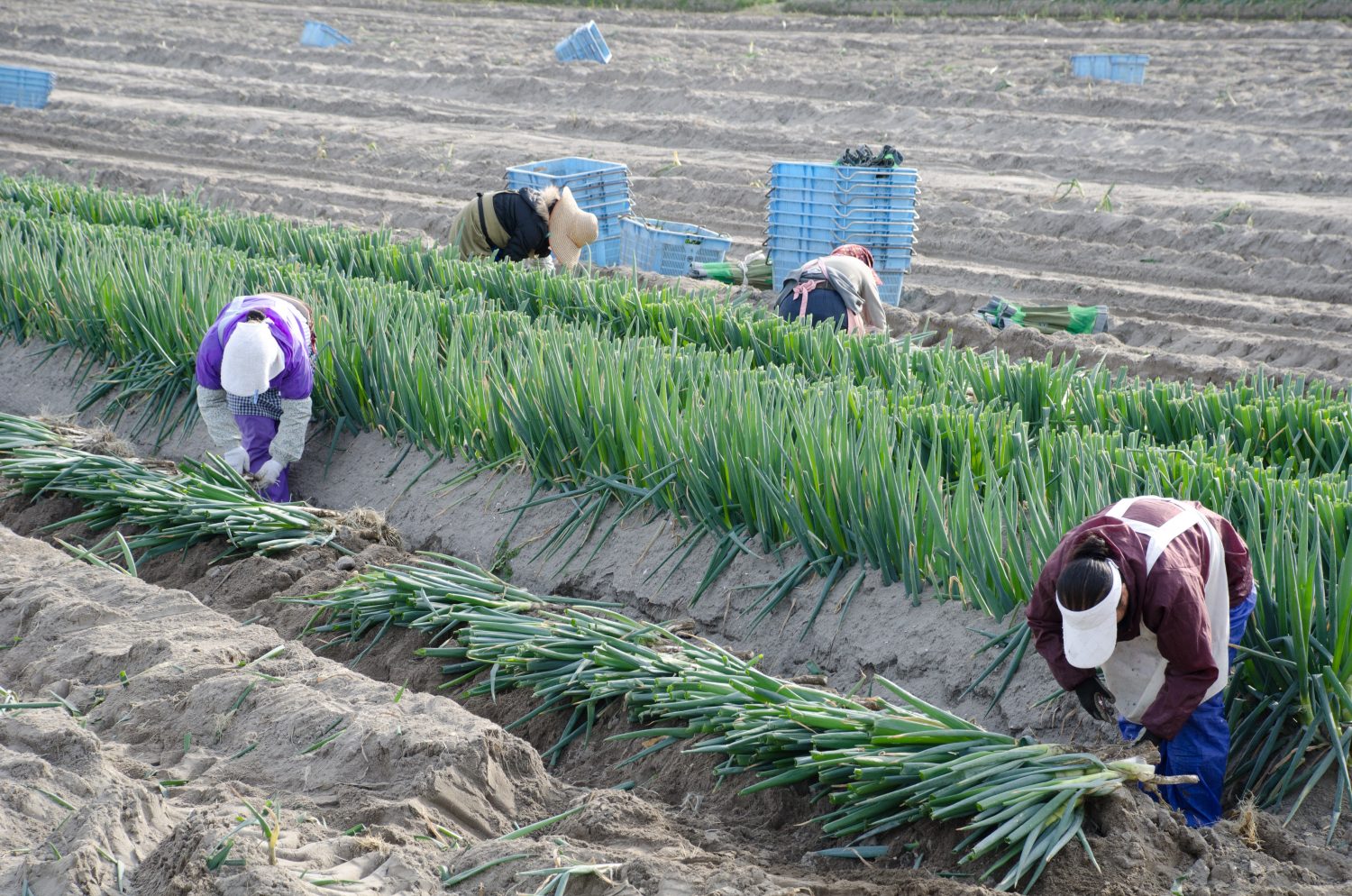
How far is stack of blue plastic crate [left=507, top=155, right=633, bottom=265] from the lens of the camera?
333 inches

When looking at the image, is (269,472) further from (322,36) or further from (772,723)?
(322,36)

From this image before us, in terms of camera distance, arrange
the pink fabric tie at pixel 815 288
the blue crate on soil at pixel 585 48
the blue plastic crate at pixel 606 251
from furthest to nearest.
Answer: the blue crate on soil at pixel 585 48 → the blue plastic crate at pixel 606 251 → the pink fabric tie at pixel 815 288

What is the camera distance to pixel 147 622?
3672mm

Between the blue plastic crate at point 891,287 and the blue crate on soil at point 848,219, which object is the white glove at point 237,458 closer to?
the blue crate on soil at point 848,219

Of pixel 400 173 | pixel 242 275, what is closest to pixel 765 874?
pixel 242 275

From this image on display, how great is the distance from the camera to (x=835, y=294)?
6062 mm

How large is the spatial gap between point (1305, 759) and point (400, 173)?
35.3 ft

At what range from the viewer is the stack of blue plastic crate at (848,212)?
7.82 metres

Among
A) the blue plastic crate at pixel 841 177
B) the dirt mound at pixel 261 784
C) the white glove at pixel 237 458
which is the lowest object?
the white glove at pixel 237 458

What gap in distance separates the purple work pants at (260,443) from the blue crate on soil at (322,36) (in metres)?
15.5

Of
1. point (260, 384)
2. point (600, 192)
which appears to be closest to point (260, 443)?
point (260, 384)

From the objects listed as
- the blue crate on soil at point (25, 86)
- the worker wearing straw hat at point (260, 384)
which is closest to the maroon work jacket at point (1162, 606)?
the worker wearing straw hat at point (260, 384)

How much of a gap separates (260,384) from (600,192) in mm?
4398

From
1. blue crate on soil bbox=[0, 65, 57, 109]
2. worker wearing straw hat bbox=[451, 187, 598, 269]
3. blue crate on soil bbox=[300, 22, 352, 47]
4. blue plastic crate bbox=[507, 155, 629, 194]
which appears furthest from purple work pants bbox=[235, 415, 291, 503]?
blue crate on soil bbox=[300, 22, 352, 47]
